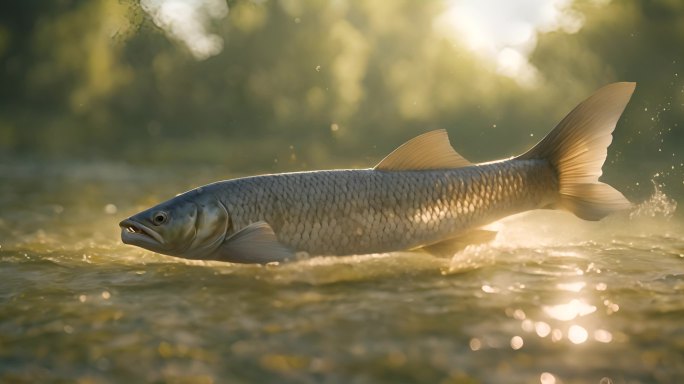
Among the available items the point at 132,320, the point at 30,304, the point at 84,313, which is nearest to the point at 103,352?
the point at 132,320

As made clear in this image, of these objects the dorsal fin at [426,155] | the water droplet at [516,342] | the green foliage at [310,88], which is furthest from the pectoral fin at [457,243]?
the green foliage at [310,88]

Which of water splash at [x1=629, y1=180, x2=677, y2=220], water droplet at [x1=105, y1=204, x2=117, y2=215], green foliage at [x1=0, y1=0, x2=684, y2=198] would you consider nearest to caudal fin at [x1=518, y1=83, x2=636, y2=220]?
water splash at [x1=629, y1=180, x2=677, y2=220]

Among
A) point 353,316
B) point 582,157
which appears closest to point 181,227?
point 353,316

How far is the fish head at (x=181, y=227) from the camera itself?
16.7ft

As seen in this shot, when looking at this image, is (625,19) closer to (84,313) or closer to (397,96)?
(397,96)

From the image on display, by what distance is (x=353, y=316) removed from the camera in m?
3.87

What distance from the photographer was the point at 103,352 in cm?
332

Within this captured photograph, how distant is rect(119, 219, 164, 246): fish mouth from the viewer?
505cm

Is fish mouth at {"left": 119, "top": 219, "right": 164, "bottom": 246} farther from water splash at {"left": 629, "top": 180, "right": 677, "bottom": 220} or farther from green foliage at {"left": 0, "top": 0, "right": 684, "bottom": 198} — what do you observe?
green foliage at {"left": 0, "top": 0, "right": 684, "bottom": 198}

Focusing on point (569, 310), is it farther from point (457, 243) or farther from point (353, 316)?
point (457, 243)

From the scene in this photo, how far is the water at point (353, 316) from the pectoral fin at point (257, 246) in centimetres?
16

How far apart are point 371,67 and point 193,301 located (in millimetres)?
28334

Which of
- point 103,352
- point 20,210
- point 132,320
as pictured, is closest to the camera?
point 103,352

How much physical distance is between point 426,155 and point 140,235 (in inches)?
97.0
